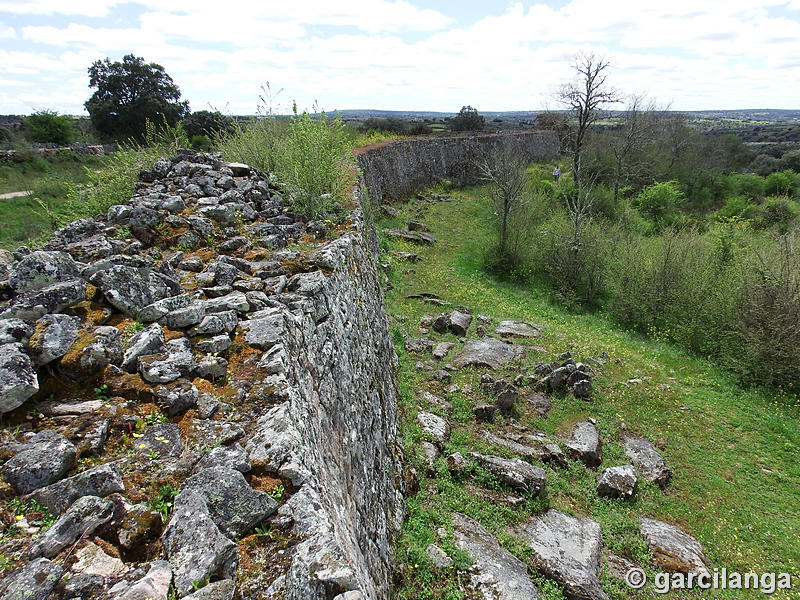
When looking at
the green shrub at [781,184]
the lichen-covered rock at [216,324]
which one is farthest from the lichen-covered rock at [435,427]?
the green shrub at [781,184]

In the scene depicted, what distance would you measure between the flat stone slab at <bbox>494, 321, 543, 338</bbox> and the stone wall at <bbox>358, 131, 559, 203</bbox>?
992cm

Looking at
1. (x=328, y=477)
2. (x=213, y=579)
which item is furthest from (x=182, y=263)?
(x=213, y=579)

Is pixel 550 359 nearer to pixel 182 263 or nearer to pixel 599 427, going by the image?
pixel 599 427

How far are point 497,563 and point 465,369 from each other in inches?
202

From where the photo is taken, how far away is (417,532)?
5.51 m

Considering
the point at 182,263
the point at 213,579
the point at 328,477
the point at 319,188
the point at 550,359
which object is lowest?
the point at 550,359

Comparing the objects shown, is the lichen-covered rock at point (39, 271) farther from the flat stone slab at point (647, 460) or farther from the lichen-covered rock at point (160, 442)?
the flat stone slab at point (647, 460)

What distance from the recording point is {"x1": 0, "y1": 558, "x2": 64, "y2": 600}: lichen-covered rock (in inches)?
71.4

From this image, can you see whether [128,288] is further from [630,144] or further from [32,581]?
[630,144]

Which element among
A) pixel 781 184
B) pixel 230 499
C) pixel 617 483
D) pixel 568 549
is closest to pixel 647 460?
pixel 617 483

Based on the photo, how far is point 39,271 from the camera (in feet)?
11.6

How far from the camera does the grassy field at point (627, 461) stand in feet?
19.4

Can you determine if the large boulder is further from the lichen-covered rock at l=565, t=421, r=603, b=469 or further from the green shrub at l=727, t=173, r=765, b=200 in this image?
the green shrub at l=727, t=173, r=765, b=200

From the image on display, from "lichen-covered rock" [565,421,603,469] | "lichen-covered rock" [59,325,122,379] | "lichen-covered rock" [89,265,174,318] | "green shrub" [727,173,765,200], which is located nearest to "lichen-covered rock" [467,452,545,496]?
"lichen-covered rock" [565,421,603,469]
